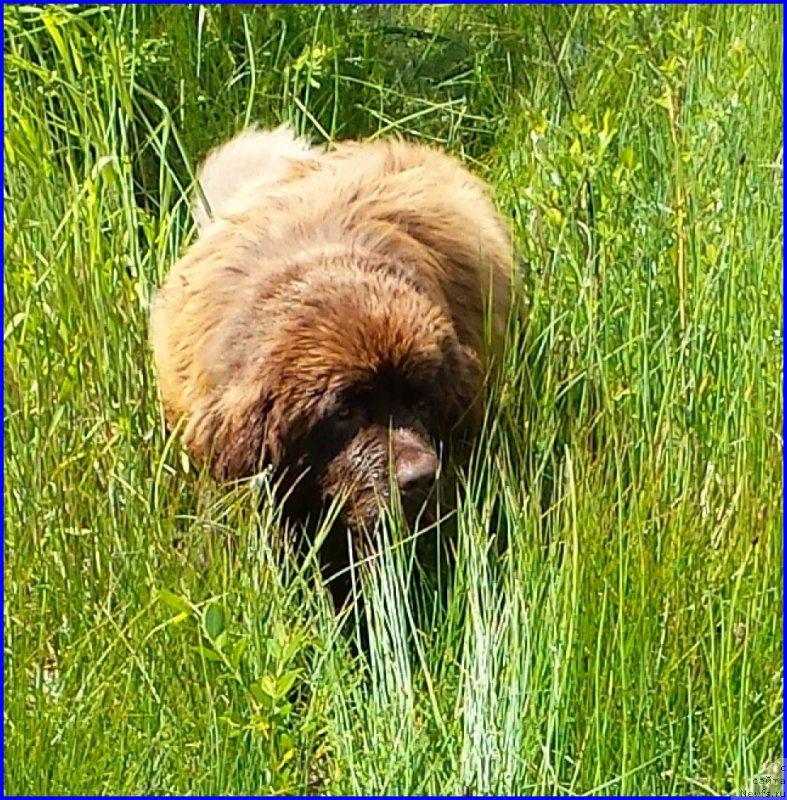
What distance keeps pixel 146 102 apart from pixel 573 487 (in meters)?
2.82

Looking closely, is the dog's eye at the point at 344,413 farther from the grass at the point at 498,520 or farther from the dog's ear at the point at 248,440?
the grass at the point at 498,520

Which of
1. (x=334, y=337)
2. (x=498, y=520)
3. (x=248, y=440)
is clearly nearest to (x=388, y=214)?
(x=334, y=337)

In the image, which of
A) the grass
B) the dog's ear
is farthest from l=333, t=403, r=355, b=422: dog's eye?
the grass

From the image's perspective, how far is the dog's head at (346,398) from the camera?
12.6ft

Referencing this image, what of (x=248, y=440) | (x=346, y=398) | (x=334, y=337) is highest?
(x=334, y=337)

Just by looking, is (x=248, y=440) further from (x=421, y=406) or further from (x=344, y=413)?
(x=421, y=406)

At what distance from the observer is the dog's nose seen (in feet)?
12.4

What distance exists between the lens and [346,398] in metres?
3.89

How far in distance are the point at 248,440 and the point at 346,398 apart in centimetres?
27

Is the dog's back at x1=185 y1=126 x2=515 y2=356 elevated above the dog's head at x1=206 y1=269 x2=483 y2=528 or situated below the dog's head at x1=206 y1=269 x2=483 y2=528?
above

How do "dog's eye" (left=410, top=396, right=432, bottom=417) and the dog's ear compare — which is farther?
"dog's eye" (left=410, top=396, right=432, bottom=417)

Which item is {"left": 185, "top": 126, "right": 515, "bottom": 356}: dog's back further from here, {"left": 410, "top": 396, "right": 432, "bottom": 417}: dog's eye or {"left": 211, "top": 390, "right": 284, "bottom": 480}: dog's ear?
{"left": 211, "top": 390, "right": 284, "bottom": 480}: dog's ear

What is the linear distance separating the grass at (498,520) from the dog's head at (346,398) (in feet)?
0.54

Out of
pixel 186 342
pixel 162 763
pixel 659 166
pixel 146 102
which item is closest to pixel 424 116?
pixel 146 102
